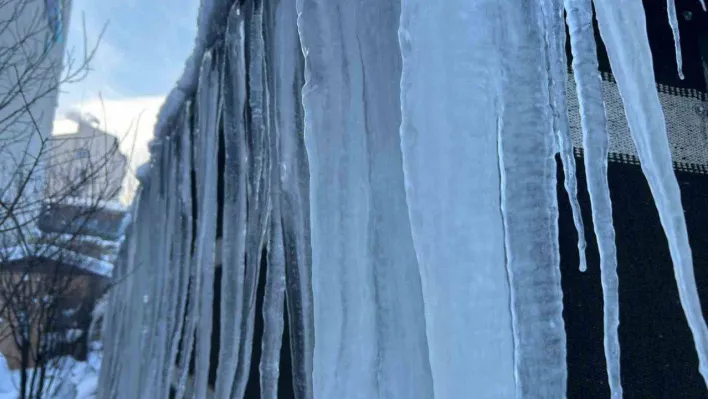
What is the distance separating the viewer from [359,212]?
1140 mm

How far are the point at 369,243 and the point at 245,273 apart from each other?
91 centimetres

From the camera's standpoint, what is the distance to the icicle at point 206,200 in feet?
6.89

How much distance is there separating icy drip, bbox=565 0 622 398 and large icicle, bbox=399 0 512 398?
0.20 ft

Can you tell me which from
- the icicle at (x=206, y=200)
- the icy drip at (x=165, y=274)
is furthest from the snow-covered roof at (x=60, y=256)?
the icicle at (x=206, y=200)

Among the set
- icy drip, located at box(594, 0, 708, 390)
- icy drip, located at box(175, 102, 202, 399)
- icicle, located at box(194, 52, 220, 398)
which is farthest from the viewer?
icy drip, located at box(175, 102, 202, 399)

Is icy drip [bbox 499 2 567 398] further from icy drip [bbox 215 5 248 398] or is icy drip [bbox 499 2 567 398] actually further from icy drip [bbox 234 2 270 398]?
icy drip [bbox 215 5 248 398]

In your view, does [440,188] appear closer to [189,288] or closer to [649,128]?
[649,128]

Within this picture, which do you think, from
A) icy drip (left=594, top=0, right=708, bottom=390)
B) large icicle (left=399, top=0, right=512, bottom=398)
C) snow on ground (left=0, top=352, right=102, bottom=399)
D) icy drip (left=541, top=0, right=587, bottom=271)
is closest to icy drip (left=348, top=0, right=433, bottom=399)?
large icicle (left=399, top=0, right=512, bottom=398)

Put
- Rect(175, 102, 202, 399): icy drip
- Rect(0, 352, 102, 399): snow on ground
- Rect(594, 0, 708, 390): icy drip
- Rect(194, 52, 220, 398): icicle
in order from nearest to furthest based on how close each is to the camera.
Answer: Rect(594, 0, 708, 390): icy drip → Rect(194, 52, 220, 398): icicle → Rect(175, 102, 202, 399): icy drip → Rect(0, 352, 102, 399): snow on ground

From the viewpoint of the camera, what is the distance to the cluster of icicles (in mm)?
836

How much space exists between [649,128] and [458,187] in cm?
28

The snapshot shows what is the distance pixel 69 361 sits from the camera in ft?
22.7

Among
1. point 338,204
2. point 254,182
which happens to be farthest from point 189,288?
point 338,204

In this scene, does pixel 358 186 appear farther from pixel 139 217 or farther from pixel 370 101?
pixel 139 217
